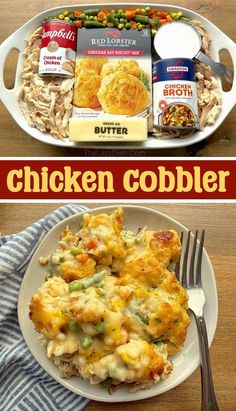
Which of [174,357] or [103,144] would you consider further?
[103,144]

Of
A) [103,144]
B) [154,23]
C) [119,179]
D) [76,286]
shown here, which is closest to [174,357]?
[76,286]

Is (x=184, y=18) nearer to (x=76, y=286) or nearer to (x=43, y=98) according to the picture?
(x=43, y=98)

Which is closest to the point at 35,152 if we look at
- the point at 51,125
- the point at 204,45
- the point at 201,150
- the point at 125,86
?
the point at 51,125

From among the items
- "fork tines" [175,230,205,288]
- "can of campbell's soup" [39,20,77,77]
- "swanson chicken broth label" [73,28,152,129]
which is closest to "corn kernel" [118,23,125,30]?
"swanson chicken broth label" [73,28,152,129]

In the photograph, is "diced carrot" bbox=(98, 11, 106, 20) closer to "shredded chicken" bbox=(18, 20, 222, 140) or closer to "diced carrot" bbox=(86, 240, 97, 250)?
"shredded chicken" bbox=(18, 20, 222, 140)

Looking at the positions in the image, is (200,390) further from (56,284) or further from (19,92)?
(19,92)

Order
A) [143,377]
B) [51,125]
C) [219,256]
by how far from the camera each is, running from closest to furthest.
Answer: [143,377] → [219,256] → [51,125]
